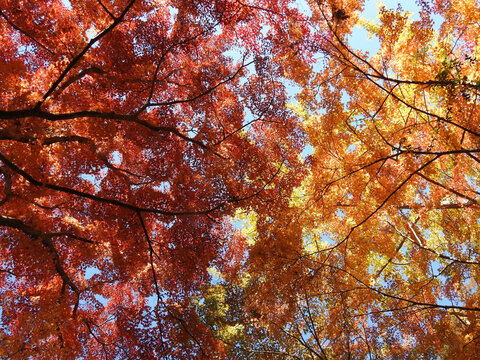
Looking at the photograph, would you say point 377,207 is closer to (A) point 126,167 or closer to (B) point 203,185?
(B) point 203,185

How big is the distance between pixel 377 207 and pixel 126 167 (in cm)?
721

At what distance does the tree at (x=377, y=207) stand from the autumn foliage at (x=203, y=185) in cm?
6

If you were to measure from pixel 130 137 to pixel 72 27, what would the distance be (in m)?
2.76

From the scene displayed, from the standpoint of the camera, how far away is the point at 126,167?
8.95 m

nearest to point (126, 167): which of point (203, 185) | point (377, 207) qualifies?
point (203, 185)

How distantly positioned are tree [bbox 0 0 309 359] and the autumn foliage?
4 centimetres

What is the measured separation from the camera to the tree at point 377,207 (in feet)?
21.0

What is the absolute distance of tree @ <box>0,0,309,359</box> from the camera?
20.7ft

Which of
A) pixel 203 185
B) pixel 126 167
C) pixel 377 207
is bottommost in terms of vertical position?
pixel 377 207

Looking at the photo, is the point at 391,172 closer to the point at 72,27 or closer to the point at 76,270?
the point at 72,27

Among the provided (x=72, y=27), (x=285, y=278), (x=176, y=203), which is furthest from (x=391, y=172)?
(x=72, y=27)

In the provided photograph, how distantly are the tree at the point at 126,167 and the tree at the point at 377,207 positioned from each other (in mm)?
1218

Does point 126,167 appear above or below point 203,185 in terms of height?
above

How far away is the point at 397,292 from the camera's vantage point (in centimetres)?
845
